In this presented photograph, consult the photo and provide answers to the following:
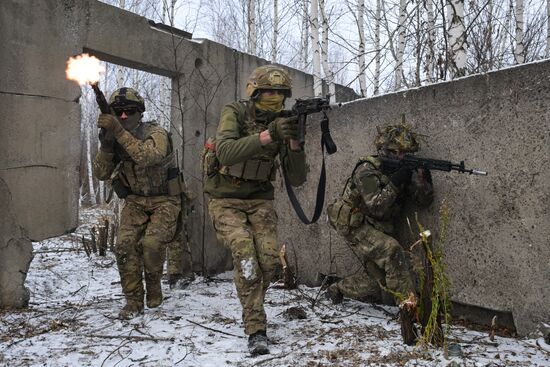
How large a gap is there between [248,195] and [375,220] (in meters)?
1.15

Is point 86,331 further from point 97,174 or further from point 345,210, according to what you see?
point 345,210

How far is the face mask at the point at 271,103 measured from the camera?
340 cm

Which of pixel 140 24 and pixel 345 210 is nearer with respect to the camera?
pixel 345 210

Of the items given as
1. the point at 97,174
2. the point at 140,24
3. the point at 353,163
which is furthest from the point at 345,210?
the point at 140,24

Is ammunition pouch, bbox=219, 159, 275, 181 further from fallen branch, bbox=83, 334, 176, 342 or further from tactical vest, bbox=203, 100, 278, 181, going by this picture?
fallen branch, bbox=83, 334, 176, 342

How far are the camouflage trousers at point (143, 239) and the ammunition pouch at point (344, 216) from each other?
1.40 m

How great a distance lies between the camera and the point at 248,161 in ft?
11.0

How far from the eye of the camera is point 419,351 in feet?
9.02

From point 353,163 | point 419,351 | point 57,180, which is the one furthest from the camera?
point 353,163

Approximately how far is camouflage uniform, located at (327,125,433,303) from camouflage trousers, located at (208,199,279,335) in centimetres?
77

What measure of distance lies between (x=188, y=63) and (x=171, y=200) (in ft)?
6.56

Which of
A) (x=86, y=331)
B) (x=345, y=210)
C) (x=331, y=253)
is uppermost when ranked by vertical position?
(x=345, y=210)

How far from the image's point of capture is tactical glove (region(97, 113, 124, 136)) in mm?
3559

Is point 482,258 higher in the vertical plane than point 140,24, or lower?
lower
